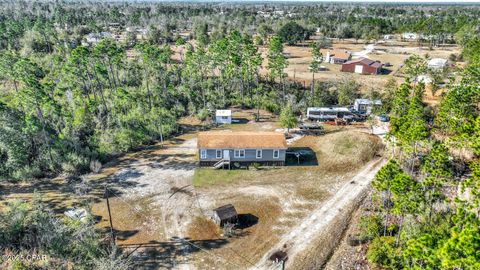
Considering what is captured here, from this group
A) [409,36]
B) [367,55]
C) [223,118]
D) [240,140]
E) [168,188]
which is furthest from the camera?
[409,36]

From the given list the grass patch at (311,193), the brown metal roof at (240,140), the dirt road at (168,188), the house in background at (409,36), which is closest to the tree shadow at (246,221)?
the dirt road at (168,188)

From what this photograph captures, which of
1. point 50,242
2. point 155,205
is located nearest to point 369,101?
point 155,205

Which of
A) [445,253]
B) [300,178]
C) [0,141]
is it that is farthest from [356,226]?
[0,141]

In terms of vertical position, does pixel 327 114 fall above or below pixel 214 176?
above

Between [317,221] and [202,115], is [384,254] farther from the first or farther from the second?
[202,115]

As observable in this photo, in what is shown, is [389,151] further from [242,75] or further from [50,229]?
[50,229]

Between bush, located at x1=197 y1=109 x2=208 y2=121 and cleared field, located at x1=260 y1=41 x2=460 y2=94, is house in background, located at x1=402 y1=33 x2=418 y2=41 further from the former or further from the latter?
bush, located at x1=197 y1=109 x2=208 y2=121

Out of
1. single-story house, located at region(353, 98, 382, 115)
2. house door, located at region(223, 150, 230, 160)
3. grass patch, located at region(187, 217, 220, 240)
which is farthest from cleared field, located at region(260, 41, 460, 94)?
grass patch, located at region(187, 217, 220, 240)
